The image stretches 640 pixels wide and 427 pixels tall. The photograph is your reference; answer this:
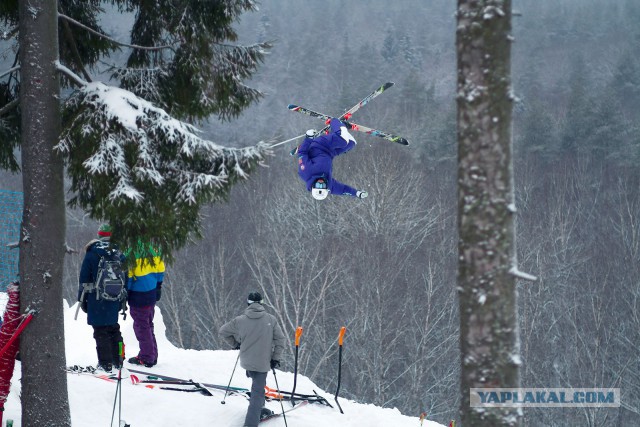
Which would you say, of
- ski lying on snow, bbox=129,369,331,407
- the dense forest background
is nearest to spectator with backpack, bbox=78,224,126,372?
ski lying on snow, bbox=129,369,331,407

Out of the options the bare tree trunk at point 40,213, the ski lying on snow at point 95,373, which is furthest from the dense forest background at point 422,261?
the bare tree trunk at point 40,213

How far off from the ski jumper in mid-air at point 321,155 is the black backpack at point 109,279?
232 cm

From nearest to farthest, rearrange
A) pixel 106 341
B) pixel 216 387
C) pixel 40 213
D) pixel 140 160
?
pixel 140 160, pixel 40 213, pixel 106 341, pixel 216 387

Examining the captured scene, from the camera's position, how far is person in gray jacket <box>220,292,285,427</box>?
26.9 feet

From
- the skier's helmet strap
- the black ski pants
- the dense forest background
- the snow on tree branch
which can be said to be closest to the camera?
the snow on tree branch

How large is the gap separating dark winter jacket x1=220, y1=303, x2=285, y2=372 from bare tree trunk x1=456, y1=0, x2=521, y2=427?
12.2 ft

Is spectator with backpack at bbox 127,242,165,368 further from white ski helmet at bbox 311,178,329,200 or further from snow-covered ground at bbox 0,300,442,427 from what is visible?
white ski helmet at bbox 311,178,329,200

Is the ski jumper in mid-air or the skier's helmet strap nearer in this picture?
the skier's helmet strap

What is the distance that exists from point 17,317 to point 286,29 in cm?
9057

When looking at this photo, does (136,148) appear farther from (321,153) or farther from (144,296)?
(144,296)

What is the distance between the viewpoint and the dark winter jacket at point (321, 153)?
28.6ft

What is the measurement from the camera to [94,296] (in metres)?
8.80

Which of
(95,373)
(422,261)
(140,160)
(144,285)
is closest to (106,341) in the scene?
(95,373)

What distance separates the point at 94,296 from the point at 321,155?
303 centimetres
